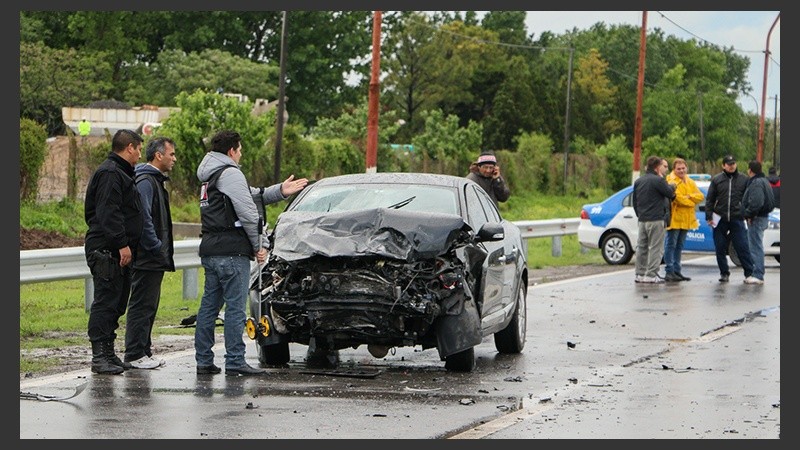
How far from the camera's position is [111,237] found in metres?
11.2

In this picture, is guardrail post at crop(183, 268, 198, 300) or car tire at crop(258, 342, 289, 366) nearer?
car tire at crop(258, 342, 289, 366)

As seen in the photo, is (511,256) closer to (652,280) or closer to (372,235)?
(372,235)

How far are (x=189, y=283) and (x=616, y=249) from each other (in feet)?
35.6

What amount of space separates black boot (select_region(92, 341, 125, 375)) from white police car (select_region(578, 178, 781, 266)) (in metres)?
15.9

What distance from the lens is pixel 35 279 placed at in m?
14.7

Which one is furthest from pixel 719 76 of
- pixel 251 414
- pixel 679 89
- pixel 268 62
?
pixel 251 414

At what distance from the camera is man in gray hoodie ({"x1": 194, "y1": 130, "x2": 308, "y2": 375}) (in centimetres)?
1134

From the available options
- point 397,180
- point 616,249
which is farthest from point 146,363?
point 616,249

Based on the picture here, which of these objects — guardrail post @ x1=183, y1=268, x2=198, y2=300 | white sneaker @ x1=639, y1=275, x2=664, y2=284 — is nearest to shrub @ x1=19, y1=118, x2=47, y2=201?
guardrail post @ x1=183, y1=268, x2=198, y2=300

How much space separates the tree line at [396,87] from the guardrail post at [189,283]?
13.2 meters

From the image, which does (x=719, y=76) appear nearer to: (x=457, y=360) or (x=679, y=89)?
(x=679, y=89)

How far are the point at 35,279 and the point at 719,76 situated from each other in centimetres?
12560

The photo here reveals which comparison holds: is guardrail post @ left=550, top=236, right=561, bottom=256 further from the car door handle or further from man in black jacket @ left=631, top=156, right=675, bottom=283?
the car door handle

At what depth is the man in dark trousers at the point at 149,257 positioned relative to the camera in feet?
38.7
